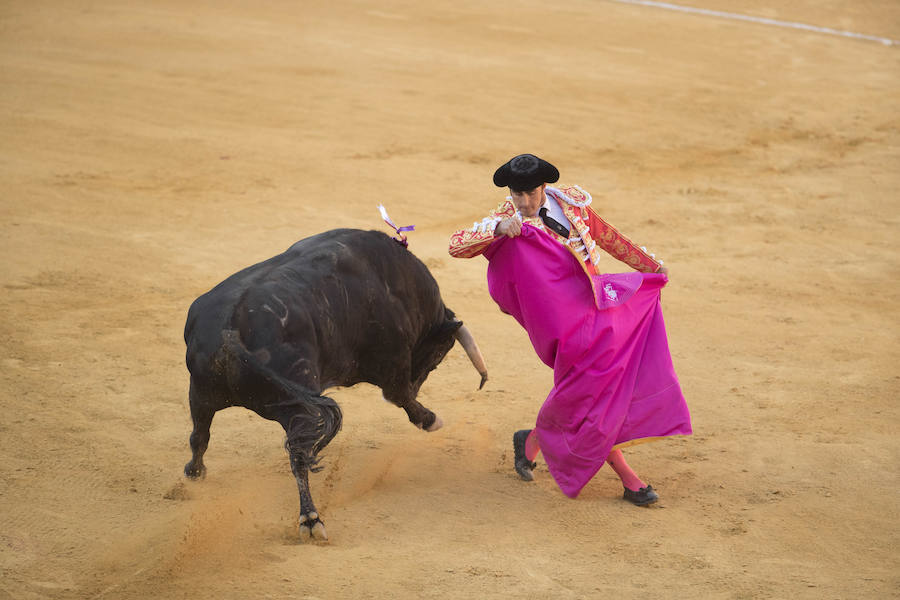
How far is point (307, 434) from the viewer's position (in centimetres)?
365

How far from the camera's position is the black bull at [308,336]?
3.62 meters

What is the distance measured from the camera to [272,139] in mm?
9953

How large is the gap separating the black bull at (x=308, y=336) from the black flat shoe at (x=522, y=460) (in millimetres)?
525

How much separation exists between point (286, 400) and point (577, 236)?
1410mm

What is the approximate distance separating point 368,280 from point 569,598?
5.26 feet

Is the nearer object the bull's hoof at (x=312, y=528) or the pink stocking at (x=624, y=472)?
the bull's hoof at (x=312, y=528)

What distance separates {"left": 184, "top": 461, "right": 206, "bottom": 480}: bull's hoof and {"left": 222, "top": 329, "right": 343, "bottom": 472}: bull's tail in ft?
1.95

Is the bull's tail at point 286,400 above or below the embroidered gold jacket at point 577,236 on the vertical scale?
below

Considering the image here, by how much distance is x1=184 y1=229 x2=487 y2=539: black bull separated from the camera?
3625 millimetres

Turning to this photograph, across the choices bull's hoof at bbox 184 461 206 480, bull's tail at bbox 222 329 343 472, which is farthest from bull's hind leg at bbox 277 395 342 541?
bull's hoof at bbox 184 461 206 480

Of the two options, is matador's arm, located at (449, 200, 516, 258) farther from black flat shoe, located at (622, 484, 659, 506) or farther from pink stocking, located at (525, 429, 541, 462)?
black flat shoe, located at (622, 484, 659, 506)

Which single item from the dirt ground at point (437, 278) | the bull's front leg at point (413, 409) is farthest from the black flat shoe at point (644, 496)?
the bull's front leg at point (413, 409)

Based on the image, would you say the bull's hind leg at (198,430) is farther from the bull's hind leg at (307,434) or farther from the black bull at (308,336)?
the bull's hind leg at (307,434)

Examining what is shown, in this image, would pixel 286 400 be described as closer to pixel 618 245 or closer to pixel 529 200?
pixel 529 200
